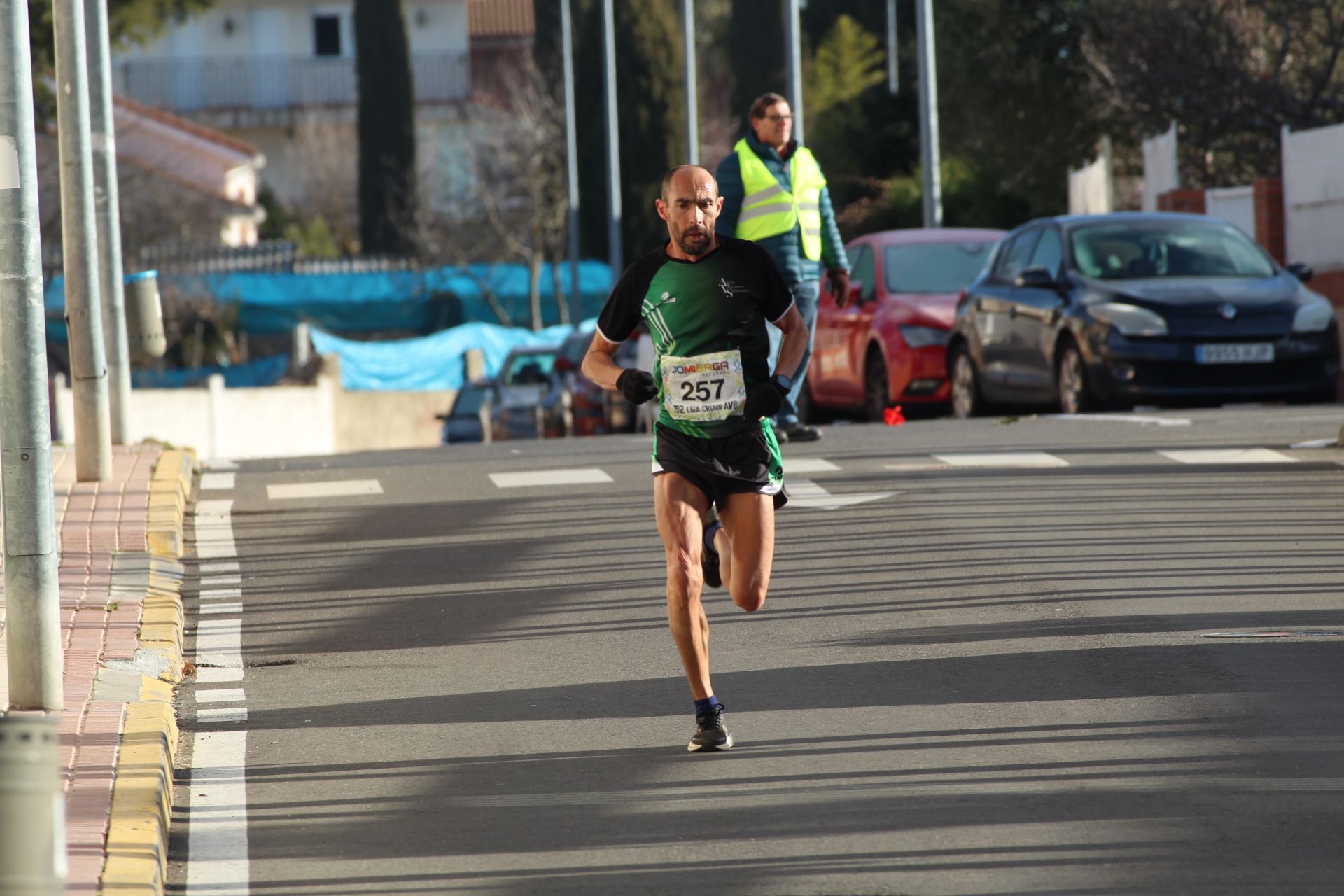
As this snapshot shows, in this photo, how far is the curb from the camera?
237 inches

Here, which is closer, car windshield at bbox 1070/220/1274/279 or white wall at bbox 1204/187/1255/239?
car windshield at bbox 1070/220/1274/279

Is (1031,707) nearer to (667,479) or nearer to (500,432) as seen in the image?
(667,479)

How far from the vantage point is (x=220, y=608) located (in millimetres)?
10781

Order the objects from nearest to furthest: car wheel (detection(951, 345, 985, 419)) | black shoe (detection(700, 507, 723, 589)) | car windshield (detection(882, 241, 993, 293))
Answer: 1. black shoe (detection(700, 507, 723, 589))
2. car wheel (detection(951, 345, 985, 419))
3. car windshield (detection(882, 241, 993, 293))

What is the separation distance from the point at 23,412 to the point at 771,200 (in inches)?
254

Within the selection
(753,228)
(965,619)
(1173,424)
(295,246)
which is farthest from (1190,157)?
(295,246)

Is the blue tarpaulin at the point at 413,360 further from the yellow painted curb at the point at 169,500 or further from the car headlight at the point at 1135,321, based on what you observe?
the car headlight at the point at 1135,321

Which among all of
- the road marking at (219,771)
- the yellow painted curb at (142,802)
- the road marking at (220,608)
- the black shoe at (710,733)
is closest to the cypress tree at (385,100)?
the road marking at (219,771)

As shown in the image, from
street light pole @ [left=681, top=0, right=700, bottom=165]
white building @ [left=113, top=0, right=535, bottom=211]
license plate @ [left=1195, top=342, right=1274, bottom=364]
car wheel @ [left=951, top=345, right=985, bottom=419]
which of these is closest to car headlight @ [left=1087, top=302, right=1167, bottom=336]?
license plate @ [left=1195, top=342, right=1274, bottom=364]

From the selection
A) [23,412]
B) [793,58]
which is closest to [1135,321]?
[23,412]

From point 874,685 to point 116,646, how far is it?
3000 mm

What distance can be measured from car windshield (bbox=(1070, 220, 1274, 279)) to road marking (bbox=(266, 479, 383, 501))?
5.89 metres

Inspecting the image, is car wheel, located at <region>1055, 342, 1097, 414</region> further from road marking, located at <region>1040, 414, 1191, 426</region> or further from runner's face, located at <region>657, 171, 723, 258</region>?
runner's face, located at <region>657, 171, 723, 258</region>

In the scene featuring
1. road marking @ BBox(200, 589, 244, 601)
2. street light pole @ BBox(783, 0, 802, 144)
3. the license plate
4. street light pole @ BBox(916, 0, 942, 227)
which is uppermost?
street light pole @ BBox(783, 0, 802, 144)
